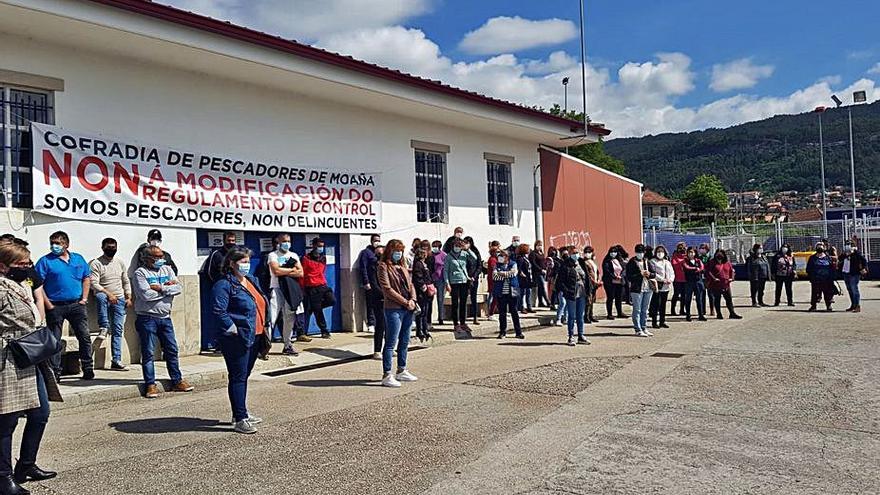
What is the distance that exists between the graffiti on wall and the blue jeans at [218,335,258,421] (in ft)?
43.5

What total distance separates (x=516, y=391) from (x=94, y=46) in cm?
738

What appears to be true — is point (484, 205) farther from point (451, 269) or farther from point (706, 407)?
point (706, 407)

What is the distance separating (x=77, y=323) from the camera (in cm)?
855

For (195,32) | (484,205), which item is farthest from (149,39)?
(484,205)

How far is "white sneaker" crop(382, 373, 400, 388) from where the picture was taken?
8.50m

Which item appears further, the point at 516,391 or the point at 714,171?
the point at 714,171

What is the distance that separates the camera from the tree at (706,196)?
231 ft

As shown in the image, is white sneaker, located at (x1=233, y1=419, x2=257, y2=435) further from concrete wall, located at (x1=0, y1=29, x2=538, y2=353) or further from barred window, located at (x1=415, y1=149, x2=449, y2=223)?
barred window, located at (x1=415, y1=149, x2=449, y2=223)

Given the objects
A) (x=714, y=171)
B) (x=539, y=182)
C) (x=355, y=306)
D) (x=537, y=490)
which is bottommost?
(x=537, y=490)

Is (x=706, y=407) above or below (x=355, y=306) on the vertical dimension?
below

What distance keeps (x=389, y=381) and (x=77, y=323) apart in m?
3.85

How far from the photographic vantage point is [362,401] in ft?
25.4

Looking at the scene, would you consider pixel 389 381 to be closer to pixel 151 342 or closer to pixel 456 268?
pixel 151 342

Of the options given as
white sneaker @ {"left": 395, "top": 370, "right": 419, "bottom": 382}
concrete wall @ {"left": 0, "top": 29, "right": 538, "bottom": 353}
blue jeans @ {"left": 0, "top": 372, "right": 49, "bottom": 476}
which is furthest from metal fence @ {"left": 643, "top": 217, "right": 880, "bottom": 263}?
blue jeans @ {"left": 0, "top": 372, "right": 49, "bottom": 476}
